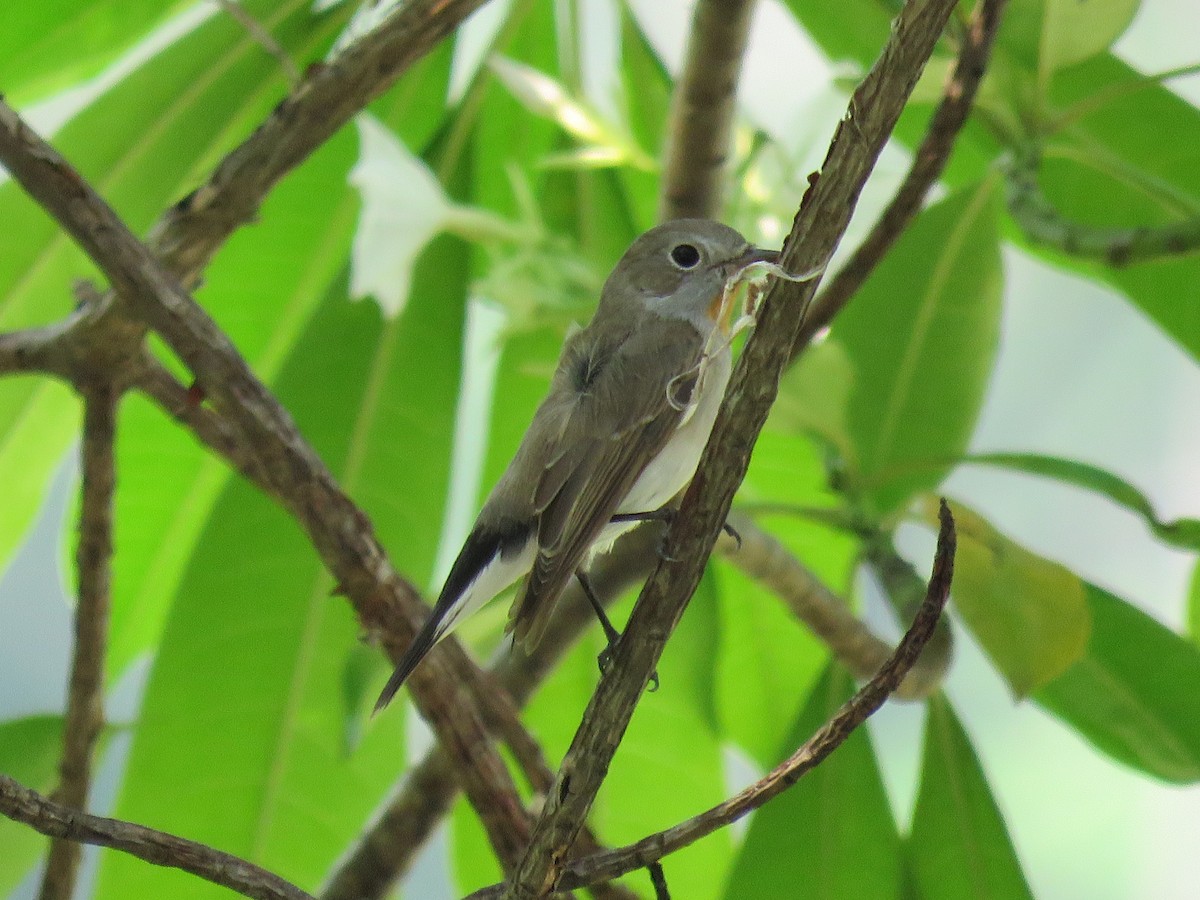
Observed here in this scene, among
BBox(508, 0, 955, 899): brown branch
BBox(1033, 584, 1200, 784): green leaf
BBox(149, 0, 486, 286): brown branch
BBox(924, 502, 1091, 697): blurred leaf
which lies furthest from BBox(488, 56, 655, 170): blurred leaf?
BBox(508, 0, 955, 899): brown branch

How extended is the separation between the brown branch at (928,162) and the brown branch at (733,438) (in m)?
0.62

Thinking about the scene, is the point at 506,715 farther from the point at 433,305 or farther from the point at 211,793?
the point at 433,305

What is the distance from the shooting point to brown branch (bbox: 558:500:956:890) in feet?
3.24

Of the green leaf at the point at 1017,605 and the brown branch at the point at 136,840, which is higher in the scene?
the green leaf at the point at 1017,605

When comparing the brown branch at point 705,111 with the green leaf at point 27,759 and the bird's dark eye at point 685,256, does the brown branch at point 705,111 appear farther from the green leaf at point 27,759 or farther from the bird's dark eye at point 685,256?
the green leaf at point 27,759

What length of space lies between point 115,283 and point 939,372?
122 cm

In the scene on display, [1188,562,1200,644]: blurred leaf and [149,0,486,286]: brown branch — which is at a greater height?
[149,0,486,286]: brown branch

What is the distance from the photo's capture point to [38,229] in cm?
224

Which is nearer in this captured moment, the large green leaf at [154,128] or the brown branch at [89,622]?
the brown branch at [89,622]

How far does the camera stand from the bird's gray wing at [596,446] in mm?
1459

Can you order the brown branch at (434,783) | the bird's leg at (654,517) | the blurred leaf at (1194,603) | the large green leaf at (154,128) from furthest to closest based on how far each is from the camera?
the large green leaf at (154,128) < the brown branch at (434,783) < the blurred leaf at (1194,603) < the bird's leg at (654,517)

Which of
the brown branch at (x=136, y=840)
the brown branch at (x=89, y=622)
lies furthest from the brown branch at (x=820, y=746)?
the brown branch at (x=89, y=622)

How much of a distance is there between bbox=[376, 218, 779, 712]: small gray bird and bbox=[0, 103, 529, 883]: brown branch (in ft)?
0.42

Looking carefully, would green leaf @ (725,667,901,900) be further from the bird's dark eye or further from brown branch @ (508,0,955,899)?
brown branch @ (508,0,955,899)
